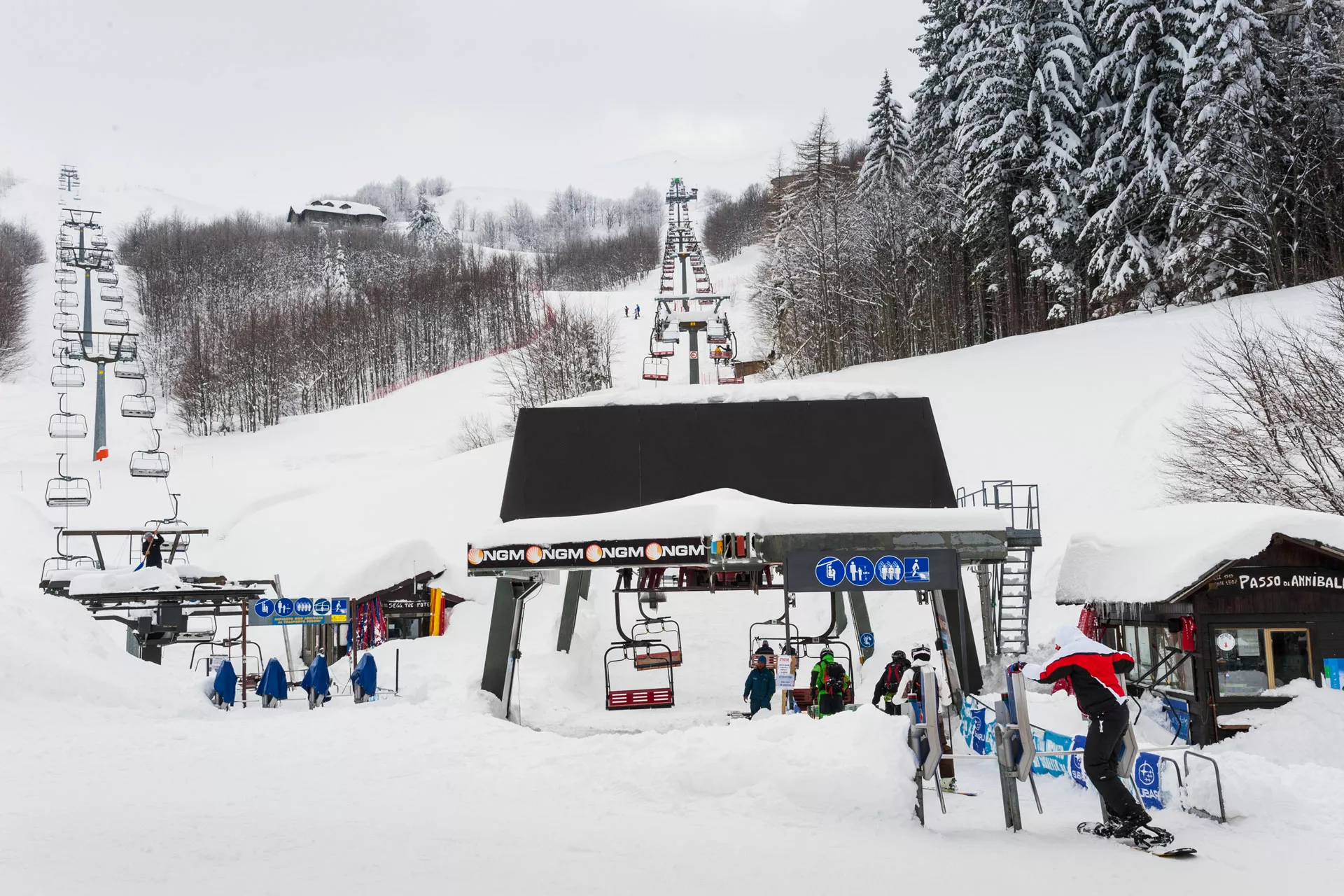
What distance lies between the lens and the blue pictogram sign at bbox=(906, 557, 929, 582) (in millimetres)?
11969

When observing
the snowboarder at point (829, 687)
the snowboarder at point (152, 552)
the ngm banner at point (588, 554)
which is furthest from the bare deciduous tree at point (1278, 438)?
the snowboarder at point (152, 552)

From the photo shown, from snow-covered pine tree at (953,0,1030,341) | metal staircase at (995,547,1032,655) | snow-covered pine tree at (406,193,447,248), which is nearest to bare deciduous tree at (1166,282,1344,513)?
metal staircase at (995,547,1032,655)

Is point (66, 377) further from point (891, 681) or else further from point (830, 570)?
point (891, 681)

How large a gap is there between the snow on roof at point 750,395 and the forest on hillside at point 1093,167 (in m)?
24.7

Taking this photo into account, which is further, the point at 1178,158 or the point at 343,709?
the point at 1178,158

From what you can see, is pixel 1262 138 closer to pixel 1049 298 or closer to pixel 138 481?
pixel 1049 298

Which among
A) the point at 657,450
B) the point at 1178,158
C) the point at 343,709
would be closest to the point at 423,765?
the point at 343,709

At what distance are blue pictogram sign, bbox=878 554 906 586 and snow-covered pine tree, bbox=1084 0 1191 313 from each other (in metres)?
31.1

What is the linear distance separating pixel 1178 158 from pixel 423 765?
1468 inches

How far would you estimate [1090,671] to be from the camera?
8078 mm

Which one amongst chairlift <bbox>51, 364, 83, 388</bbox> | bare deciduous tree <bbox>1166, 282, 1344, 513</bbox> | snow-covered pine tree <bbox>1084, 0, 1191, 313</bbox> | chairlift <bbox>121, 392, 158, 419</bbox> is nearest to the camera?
bare deciduous tree <bbox>1166, 282, 1344, 513</bbox>

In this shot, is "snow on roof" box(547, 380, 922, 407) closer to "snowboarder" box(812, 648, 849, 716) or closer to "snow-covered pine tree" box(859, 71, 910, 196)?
"snowboarder" box(812, 648, 849, 716)

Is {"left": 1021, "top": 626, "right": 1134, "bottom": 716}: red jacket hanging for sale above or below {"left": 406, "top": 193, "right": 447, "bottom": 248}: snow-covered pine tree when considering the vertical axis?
below

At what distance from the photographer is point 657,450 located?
17.6m
